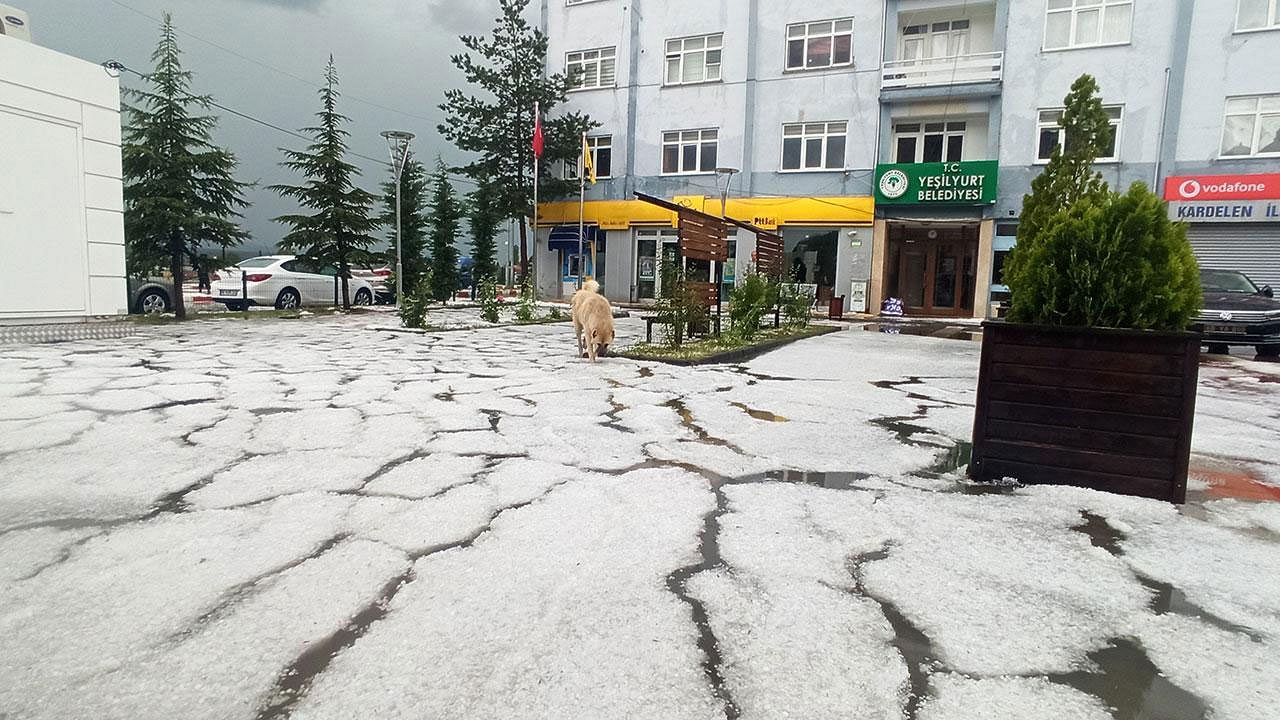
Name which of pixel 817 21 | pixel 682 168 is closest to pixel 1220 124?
pixel 817 21

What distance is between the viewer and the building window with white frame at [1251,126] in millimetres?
16578

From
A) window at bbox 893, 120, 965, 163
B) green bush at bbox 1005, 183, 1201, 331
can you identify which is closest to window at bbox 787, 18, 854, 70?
window at bbox 893, 120, 965, 163

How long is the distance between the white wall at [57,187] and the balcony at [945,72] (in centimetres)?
1792

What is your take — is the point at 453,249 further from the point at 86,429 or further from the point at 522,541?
the point at 522,541

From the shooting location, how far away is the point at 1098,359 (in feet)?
9.91

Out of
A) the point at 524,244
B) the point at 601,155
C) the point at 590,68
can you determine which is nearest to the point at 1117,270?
the point at 601,155

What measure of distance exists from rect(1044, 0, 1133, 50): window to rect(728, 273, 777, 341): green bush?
46.7 ft

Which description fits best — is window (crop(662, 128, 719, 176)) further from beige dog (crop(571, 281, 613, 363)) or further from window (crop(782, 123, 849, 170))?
beige dog (crop(571, 281, 613, 363))

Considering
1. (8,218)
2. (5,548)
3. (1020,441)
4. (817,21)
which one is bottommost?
(5,548)

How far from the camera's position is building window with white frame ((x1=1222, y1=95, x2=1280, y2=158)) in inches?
653

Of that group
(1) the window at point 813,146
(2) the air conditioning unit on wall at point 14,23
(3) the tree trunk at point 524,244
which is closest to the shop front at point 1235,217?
(1) the window at point 813,146

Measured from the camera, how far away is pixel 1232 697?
1.61 meters

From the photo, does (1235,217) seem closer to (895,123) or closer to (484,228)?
(895,123)

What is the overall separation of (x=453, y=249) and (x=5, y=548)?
2278 cm
